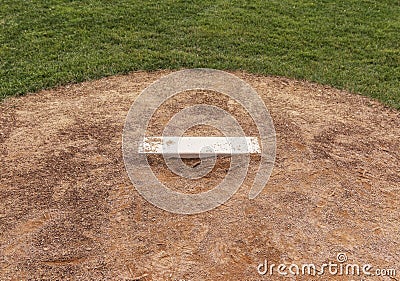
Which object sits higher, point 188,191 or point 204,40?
point 204,40

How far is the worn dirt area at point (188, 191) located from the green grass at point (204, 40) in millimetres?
1061

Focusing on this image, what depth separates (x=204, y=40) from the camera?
928cm

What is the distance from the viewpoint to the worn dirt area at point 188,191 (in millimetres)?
4742

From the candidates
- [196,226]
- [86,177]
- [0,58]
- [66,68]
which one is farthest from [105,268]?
[0,58]

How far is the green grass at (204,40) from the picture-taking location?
825 centimetres

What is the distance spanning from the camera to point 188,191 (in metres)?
5.61

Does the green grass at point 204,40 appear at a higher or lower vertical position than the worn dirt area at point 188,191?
higher

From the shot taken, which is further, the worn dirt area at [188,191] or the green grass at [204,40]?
the green grass at [204,40]

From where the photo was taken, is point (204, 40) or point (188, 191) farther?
point (204, 40)

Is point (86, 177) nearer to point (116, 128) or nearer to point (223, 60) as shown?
point (116, 128)

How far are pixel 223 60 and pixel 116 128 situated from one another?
108 inches

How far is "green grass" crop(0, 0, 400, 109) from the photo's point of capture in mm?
8250

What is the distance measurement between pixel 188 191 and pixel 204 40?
4.39 meters

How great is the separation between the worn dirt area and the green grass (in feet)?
3.48
